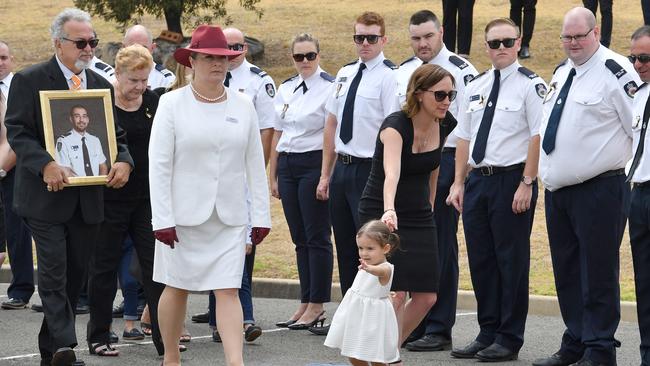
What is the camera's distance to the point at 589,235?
9281 mm

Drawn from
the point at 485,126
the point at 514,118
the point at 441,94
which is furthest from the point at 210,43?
the point at 514,118

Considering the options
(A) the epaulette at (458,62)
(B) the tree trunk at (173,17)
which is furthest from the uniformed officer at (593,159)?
(B) the tree trunk at (173,17)

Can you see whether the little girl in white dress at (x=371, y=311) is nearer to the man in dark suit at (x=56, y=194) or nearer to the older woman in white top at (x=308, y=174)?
the man in dark suit at (x=56, y=194)

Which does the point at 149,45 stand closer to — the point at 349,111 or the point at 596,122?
the point at 349,111

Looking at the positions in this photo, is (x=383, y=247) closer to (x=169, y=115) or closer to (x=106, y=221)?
(x=169, y=115)

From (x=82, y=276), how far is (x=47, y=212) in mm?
547

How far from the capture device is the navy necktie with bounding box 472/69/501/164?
988 cm

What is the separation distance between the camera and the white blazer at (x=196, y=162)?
8477mm

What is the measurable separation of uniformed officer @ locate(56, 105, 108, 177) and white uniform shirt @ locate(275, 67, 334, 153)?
2448 millimetres

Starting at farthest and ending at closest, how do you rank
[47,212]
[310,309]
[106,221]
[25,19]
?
[25,19]
[310,309]
[106,221]
[47,212]

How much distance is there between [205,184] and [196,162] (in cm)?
14

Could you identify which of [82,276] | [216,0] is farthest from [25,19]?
[82,276]

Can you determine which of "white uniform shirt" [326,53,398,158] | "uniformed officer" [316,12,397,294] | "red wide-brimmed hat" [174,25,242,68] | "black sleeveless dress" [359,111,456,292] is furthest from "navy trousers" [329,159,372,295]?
"red wide-brimmed hat" [174,25,242,68]

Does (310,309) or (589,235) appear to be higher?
(589,235)
